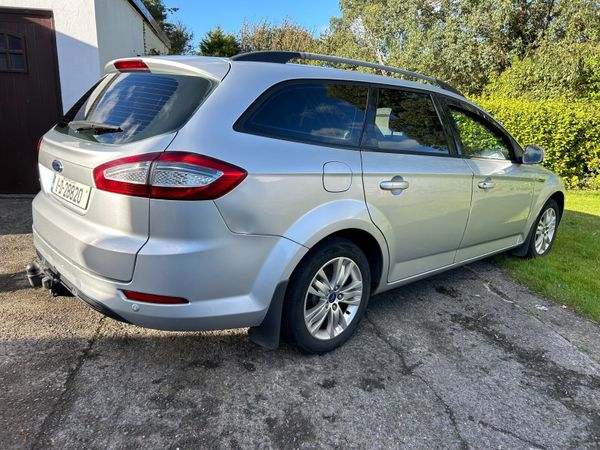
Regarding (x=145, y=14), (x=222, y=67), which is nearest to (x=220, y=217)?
(x=222, y=67)

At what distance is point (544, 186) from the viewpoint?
15.3 feet

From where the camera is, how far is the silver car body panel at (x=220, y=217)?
208 cm

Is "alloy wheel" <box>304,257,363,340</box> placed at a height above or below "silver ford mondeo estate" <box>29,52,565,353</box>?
below

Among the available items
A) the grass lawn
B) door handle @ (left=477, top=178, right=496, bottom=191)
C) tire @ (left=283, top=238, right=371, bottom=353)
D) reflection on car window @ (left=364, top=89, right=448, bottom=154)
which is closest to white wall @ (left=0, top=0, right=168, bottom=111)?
reflection on car window @ (left=364, top=89, right=448, bottom=154)

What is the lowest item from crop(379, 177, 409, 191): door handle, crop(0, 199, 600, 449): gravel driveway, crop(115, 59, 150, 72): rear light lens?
crop(0, 199, 600, 449): gravel driveway

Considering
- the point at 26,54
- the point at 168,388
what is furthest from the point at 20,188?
the point at 168,388

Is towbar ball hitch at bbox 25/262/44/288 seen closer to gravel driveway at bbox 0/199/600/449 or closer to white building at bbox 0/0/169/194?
gravel driveway at bbox 0/199/600/449

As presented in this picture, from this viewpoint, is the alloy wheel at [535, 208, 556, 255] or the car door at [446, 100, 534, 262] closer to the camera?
the car door at [446, 100, 534, 262]

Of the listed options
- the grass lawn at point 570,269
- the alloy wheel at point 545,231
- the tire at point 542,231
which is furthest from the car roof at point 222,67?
the alloy wheel at point 545,231

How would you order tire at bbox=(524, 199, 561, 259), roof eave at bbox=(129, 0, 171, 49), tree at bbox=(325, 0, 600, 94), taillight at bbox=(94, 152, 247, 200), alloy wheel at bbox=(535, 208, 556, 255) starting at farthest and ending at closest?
Result: tree at bbox=(325, 0, 600, 94)
roof eave at bbox=(129, 0, 171, 49)
alloy wheel at bbox=(535, 208, 556, 255)
tire at bbox=(524, 199, 561, 259)
taillight at bbox=(94, 152, 247, 200)

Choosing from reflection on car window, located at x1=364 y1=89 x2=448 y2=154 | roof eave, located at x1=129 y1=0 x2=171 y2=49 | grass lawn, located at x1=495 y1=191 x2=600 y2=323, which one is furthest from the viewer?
Result: roof eave, located at x1=129 y1=0 x2=171 y2=49

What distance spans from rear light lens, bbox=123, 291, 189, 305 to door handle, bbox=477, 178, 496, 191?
268cm

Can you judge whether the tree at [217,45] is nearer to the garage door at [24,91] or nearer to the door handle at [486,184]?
the garage door at [24,91]

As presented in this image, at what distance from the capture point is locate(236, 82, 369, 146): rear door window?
2365 millimetres
